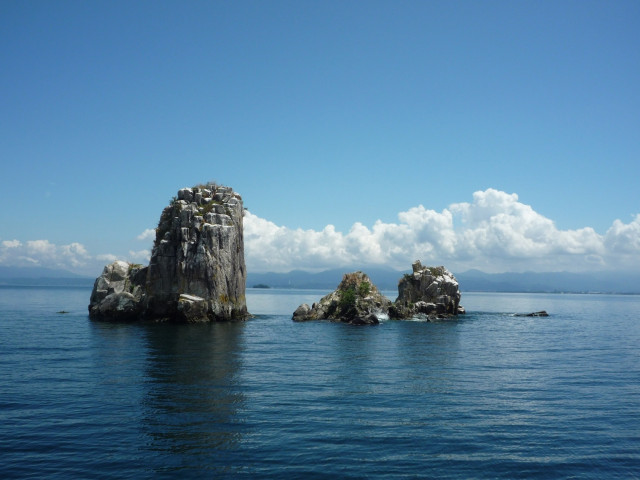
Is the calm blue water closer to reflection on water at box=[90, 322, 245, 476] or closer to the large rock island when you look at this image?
reflection on water at box=[90, 322, 245, 476]

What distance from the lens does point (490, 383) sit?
3672 cm

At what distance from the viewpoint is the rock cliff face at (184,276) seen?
267 ft

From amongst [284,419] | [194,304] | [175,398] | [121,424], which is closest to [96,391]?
[175,398]

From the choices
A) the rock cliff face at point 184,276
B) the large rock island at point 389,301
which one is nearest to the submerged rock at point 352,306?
the large rock island at point 389,301

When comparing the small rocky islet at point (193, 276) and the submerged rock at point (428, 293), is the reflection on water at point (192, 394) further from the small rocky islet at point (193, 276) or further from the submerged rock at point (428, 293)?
the submerged rock at point (428, 293)

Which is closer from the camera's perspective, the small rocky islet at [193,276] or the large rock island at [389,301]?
the small rocky islet at [193,276]

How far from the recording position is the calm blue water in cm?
2012

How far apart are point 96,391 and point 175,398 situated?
19.6 feet

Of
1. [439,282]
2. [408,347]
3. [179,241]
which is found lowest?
[408,347]

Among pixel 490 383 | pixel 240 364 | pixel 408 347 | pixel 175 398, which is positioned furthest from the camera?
pixel 408 347

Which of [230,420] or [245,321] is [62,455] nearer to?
[230,420]

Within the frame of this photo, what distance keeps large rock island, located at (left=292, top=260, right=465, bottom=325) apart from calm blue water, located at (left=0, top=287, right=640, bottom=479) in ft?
129

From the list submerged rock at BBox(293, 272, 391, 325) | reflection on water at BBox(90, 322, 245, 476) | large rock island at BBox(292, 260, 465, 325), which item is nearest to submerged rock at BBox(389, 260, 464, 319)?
large rock island at BBox(292, 260, 465, 325)

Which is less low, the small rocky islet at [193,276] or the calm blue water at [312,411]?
the small rocky islet at [193,276]
